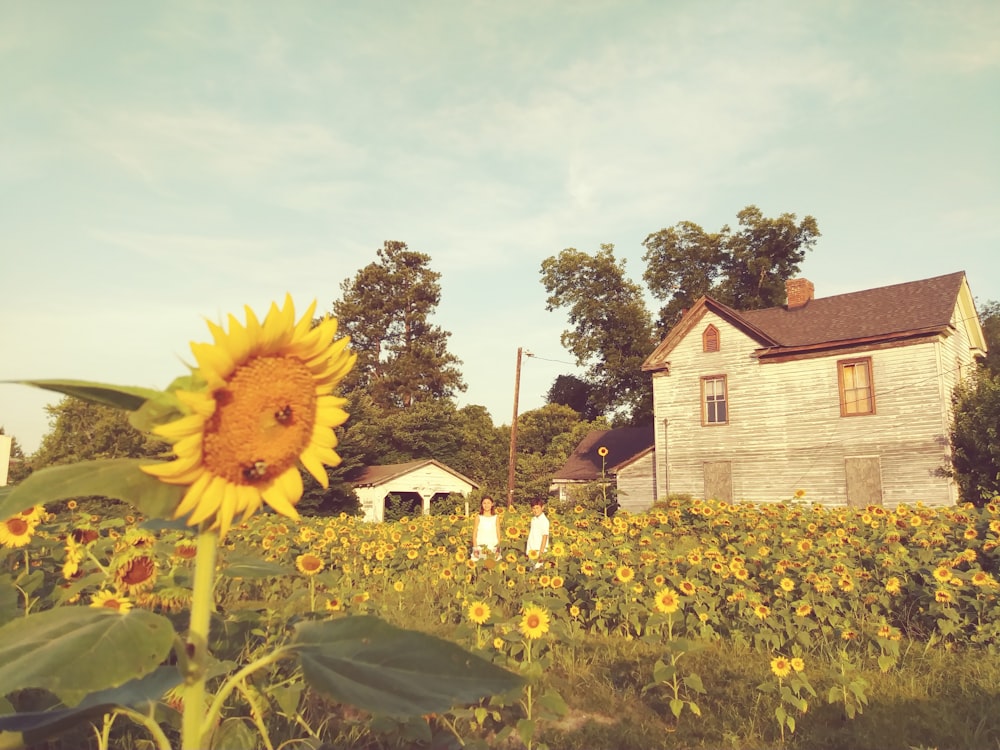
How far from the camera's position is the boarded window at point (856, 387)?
2242 centimetres

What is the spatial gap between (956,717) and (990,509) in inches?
199

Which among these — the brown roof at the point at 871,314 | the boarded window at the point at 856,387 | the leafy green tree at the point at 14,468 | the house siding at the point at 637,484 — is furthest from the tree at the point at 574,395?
the leafy green tree at the point at 14,468

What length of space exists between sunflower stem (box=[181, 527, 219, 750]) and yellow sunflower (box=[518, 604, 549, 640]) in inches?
146

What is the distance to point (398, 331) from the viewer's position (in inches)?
2142

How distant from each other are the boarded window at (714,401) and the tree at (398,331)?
28909 millimetres

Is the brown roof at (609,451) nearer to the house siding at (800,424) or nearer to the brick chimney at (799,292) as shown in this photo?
the house siding at (800,424)

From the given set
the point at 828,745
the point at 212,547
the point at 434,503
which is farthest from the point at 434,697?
the point at 434,503

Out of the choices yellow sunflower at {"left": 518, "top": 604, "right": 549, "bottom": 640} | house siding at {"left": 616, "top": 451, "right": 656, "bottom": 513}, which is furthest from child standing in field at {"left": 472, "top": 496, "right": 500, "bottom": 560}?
house siding at {"left": 616, "top": 451, "right": 656, "bottom": 513}

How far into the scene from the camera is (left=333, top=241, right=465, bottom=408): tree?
51.6 metres

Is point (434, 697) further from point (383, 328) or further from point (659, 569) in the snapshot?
point (383, 328)

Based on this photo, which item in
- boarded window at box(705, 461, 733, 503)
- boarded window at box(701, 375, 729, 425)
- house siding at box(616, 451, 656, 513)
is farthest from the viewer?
house siding at box(616, 451, 656, 513)

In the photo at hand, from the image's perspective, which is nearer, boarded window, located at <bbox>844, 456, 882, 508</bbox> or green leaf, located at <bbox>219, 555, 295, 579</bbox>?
green leaf, located at <bbox>219, 555, 295, 579</bbox>

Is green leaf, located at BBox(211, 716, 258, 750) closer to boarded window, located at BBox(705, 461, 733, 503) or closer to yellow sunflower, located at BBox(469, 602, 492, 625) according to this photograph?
yellow sunflower, located at BBox(469, 602, 492, 625)

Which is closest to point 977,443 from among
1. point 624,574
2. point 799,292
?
point 799,292
